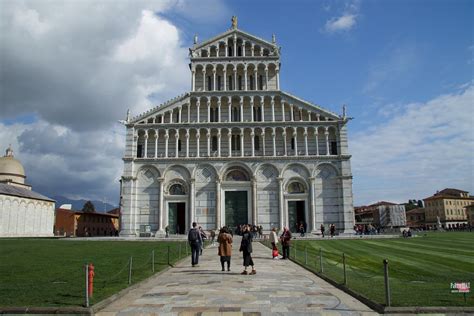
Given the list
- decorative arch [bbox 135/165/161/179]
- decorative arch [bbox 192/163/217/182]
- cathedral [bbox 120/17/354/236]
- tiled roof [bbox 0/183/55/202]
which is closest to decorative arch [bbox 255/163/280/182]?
cathedral [bbox 120/17/354/236]

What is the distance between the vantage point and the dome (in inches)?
3039

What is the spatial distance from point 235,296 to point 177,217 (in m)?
36.6

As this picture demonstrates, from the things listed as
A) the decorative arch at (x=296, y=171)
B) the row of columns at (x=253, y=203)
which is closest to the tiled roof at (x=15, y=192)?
the row of columns at (x=253, y=203)

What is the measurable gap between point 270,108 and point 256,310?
1599 inches

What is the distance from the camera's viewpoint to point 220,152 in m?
47.8

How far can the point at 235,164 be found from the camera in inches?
1860

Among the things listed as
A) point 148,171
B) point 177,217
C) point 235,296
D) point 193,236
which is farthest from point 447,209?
point 235,296

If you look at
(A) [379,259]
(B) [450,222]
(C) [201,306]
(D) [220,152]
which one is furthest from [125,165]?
(B) [450,222]

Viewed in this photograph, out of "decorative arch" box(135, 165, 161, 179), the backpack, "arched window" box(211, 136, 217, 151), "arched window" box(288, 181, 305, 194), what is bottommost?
the backpack

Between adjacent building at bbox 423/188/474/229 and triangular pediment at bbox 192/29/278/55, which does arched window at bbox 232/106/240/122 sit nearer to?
triangular pediment at bbox 192/29/278/55

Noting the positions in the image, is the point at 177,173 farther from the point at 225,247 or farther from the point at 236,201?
the point at 225,247

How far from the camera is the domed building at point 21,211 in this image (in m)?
59.6

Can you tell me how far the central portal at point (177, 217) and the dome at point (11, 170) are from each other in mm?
47001

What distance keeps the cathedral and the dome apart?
43.3 metres
